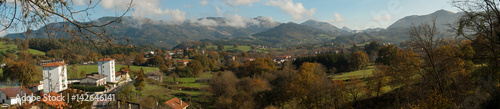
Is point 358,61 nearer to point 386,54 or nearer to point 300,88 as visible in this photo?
point 386,54

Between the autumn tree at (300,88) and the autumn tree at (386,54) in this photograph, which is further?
the autumn tree at (386,54)

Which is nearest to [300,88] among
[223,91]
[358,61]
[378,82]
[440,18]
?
[378,82]

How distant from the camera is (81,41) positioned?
103 inches

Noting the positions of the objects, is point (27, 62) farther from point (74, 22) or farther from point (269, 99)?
point (269, 99)

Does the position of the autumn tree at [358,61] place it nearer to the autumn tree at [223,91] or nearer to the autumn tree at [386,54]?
the autumn tree at [386,54]

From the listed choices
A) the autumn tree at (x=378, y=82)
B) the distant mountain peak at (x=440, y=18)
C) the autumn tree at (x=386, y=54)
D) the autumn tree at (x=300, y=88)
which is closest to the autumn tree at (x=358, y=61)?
the autumn tree at (x=386, y=54)

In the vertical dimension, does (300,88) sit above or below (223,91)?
above

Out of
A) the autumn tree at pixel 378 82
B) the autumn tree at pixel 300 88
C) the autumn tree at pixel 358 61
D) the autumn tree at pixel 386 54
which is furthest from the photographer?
the autumn tree at pixel 358 61

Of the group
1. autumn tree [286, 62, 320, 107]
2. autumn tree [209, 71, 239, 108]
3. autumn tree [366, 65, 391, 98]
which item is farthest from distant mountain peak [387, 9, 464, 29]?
autumn tree [209, 71, 239, 108]

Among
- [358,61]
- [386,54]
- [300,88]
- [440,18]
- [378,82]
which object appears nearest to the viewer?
[378,82]

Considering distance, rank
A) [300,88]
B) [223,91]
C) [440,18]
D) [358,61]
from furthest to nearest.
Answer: [440,18], [358,61], [223,91], [300,88]

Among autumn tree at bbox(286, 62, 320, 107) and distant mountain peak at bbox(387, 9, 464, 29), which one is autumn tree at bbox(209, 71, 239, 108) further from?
distant mountain peak at bbox(387, 9, 464, 29)

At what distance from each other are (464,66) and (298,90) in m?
9.16

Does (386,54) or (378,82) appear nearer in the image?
(378,82)
